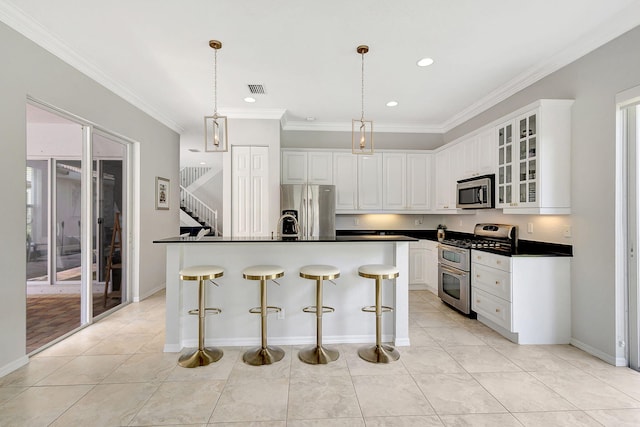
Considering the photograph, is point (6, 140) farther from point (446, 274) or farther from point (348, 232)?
point (446, 274)

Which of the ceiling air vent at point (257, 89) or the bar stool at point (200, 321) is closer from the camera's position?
the bar stool at point (200, 321)

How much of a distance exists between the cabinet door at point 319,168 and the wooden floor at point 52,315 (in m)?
3.46

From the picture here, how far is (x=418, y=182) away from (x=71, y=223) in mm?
5191

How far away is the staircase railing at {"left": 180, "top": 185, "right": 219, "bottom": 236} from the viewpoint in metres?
9.42

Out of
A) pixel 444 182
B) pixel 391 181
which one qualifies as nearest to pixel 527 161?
pixel 444 182

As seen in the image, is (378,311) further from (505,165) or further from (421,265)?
(421,265)

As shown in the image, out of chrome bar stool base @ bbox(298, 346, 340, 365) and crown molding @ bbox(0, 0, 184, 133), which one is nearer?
crown molding @ bbox(0, 0, 184, 133)

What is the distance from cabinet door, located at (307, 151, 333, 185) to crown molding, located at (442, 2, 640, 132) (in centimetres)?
237

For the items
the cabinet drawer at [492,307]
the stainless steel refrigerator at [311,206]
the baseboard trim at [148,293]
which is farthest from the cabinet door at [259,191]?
the cabinet drawer at [492,307]

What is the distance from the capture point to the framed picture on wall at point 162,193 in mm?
4934

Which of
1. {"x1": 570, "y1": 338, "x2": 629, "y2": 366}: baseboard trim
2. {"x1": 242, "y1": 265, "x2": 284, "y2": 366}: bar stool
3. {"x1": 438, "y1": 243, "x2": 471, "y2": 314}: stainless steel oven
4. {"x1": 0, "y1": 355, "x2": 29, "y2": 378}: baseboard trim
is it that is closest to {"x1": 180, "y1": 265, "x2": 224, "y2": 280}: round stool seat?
{"x1": 242, "y1": 265, "x2": 284, "y2": 366}: bar stool

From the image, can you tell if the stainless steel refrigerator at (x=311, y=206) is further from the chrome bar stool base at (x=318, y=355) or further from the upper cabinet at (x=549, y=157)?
the upper cabinet at (x=549, y=157)

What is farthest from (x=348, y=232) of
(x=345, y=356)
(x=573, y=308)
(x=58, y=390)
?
(x=58, y=390)

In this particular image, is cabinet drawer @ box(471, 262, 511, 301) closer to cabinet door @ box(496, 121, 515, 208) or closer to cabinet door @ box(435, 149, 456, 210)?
cabinet door @ box(496, 121, 515, 208)
